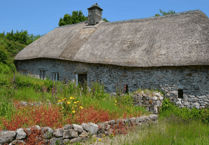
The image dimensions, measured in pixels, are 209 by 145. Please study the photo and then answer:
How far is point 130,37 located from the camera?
11234mm

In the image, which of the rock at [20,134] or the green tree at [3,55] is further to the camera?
the green tree at [3,55]

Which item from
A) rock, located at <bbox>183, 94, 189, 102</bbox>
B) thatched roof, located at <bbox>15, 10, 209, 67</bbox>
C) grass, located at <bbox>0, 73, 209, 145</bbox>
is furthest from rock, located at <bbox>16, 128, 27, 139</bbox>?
rock, located at <bbox>183, 94, 189, 102</bbox>

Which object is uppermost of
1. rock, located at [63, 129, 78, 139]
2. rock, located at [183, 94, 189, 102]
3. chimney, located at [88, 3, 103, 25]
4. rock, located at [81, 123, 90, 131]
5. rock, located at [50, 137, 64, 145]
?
chimney, located at [88, 3, 103, 25]

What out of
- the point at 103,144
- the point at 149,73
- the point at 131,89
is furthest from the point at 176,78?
the point at 103,144

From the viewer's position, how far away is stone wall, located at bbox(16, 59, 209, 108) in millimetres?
8422

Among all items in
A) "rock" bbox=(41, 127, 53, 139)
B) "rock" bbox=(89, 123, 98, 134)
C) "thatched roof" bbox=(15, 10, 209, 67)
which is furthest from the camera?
"thatched roof" bbox=(15, 10, 209, 67)

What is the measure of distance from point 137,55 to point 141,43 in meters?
1.05

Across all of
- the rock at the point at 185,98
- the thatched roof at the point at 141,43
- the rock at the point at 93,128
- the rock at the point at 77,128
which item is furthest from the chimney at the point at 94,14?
the rock at the point at 77,128

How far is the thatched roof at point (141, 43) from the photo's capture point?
8.82m

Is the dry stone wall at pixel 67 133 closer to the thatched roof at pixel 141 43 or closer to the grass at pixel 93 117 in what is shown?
the grass at pixel 93 117

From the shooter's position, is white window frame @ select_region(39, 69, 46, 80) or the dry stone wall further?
white window frame @ select_region(39, 69, 46, 80)

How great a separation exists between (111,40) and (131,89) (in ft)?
12.4

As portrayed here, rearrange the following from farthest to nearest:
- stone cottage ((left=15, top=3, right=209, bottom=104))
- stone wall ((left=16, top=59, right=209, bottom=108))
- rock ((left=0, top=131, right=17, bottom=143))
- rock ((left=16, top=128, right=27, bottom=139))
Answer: stone cottage ((left=15, top=3, right=209, bottom=104)) → stone wall ((left=16, top=59, right=209, bottom=108)) → rock ((left=16, top=128, right=27, bottom=139)) → rock ((left=0, top=131, right=17, bottom=143))

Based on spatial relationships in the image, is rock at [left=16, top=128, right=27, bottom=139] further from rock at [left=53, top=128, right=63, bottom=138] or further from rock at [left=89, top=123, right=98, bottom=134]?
rock at [left=89, top=123, right=98, bottom=134]
